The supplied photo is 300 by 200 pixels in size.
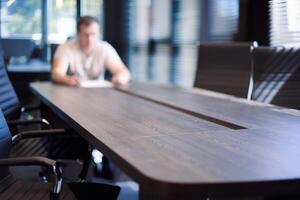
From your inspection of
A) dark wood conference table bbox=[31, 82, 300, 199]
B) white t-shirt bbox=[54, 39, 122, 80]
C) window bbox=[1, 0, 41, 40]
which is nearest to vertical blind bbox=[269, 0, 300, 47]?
dark wood conference table bbox=[31, 82, 300, 199]

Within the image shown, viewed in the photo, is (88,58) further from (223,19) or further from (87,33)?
(223,19)

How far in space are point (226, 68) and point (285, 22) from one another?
21.2 inches

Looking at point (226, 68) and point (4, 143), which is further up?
point (226, 68)

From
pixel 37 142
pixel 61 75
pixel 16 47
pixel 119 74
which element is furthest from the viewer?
pixel 16 47

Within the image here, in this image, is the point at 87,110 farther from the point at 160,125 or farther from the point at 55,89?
the point at 55,89

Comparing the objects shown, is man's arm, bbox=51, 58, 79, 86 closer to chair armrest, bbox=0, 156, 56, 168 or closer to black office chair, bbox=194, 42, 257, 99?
black office chair, bbox=194, 42, 257, 99

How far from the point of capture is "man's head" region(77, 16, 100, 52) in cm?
363

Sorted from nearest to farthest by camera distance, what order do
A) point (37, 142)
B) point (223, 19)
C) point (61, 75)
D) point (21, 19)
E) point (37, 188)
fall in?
point (37, 188) → point (37, 142) → point (61, 75) → point (223, 19) → point (21, 19)

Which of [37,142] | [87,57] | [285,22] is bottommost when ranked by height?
[37,142]

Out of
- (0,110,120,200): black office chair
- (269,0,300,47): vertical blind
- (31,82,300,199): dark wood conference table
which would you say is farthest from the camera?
(269,0,300,47): vertical blind

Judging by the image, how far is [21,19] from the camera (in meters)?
6.28

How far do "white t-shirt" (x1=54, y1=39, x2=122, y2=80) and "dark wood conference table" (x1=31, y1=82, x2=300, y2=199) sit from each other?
111cm

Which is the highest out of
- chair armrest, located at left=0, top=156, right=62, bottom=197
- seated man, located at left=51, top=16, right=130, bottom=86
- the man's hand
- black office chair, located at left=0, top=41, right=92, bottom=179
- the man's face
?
the man's face

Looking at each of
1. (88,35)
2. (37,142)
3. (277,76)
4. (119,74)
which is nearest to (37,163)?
(37,142)
